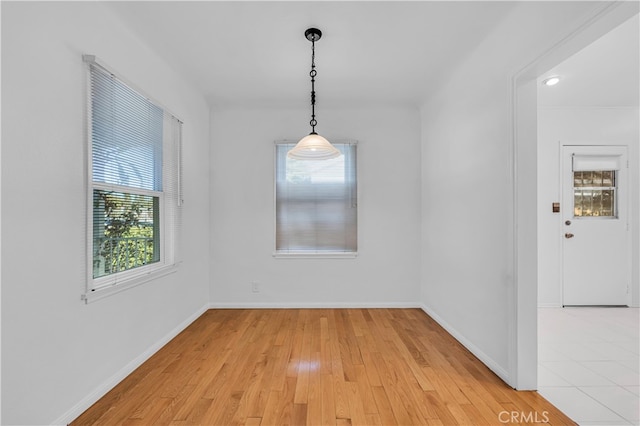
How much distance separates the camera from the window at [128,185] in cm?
206

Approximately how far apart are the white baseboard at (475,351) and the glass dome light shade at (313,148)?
2.13 meters

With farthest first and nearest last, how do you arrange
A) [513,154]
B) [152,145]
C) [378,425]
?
[152,145]
[513,154]
[378,425]

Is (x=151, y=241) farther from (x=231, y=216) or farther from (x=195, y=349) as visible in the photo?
(x=231, y=216)

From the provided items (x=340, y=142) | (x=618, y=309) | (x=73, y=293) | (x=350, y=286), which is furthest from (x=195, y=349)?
(x=618, y=309)

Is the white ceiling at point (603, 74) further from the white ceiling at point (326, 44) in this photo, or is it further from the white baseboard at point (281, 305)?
the white baseboard at point (281, 305)

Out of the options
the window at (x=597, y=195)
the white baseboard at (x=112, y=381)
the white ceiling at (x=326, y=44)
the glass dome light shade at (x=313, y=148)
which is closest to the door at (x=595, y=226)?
the window at (x=597, y=195)

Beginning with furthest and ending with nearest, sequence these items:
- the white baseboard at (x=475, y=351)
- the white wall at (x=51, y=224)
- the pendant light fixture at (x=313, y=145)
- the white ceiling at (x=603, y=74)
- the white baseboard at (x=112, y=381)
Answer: the white ceiling at (x=603, y=74) → the pendant light fixture at (x=313, y=145) → the white baseboard at (x=475, y=351) → the white baseboard at (x=112, y=381) → the white wall at (x=51, y=224)

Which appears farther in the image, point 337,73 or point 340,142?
point 340,142

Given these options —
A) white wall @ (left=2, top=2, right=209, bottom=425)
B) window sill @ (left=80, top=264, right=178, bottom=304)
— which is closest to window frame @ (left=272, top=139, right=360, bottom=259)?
window sill @ (left=80, top=264, right=178, bottom=304)

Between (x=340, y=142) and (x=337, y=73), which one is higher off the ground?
(x=337, y=73)

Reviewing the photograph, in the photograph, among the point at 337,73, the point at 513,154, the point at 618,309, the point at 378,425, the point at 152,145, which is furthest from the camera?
the point at 618,309

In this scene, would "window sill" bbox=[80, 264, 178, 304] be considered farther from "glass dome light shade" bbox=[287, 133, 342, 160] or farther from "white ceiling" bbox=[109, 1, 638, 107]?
"white ceiling" bbox=[109, 1, 638, 107]

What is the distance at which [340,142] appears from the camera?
415 centimetres

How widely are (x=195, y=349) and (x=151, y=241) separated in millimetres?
1090
